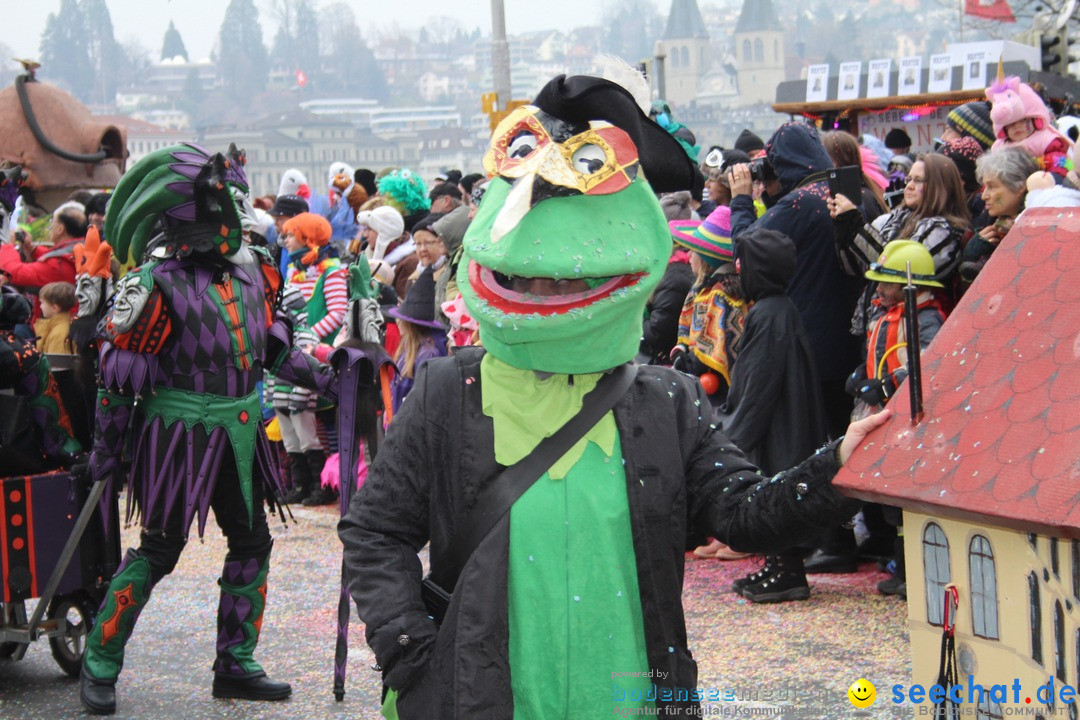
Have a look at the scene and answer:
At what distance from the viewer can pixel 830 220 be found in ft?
21.0

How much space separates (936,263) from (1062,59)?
12.3 m

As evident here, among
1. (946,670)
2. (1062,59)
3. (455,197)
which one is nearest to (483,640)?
(946,670)

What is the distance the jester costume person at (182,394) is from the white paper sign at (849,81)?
9926 mm

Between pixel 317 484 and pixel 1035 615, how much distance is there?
707 cm

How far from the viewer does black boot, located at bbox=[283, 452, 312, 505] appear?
8969 mm

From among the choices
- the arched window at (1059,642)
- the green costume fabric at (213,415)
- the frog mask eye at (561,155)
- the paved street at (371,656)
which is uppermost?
the frog mask eye at (561,155)

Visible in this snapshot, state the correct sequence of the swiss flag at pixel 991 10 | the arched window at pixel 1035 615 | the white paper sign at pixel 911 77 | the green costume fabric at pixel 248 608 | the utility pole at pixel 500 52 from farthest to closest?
the swiss flag at pixel 991 10
the utility pole at pixel 500 52
the white paper sign at pixel 911 77
the green costume fabric at pixel 248 608
the arched window at pixel 1035 615

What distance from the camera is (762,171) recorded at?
7.00m

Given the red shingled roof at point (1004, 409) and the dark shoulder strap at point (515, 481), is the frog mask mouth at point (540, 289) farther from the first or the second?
the red shingled roof at point (1004, 409)

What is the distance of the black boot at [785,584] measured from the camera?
5871 mm

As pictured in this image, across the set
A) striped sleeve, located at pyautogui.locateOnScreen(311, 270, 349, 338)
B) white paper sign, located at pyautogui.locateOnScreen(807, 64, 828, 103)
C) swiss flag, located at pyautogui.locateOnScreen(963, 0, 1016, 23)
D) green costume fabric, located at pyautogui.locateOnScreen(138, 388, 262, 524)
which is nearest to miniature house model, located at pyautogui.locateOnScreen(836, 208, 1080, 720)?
green costume fabric, located at pyautogui.locateOnScreen(138, 388, 262, 524)

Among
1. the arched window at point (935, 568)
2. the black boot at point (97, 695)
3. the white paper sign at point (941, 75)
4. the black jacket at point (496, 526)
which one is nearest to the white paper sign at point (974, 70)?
the white paper sign at point (941, 75)

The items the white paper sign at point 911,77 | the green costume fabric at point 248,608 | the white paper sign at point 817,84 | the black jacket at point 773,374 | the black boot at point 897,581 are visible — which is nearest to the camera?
the green costume fabric at point 248,608

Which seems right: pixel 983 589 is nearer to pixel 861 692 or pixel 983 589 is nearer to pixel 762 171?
pixel 861 692
